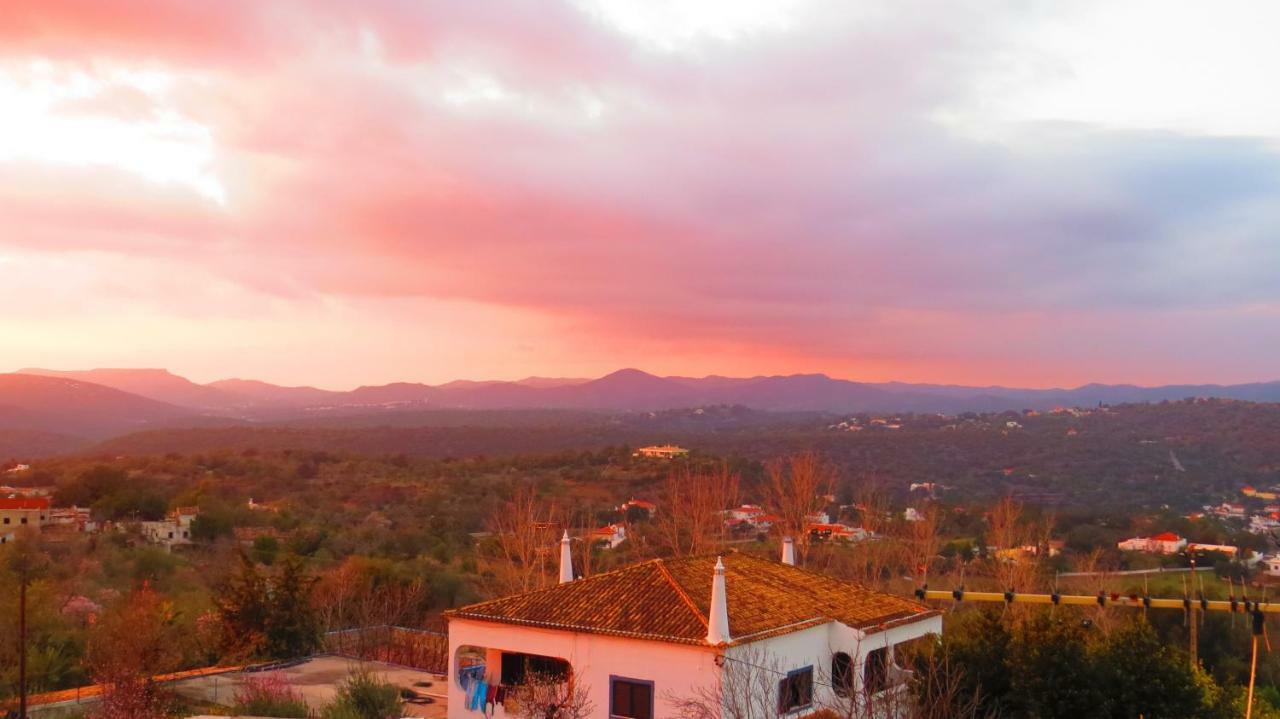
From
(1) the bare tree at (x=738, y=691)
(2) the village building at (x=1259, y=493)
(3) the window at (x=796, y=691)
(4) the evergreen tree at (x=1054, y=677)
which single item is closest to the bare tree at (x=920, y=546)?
(3) the window at (x=796, y=691)

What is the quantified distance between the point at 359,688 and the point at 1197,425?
60.4 metres

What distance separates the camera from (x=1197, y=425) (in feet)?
212

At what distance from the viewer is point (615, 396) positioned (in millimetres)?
164125

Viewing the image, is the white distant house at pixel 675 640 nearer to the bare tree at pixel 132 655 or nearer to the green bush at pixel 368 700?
the green bush at pixel 368 700

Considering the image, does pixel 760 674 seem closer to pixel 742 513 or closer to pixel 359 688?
pixel 359 688

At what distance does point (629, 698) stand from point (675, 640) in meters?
1.12

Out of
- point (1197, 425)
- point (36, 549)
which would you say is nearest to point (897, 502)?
point (1197, 425)

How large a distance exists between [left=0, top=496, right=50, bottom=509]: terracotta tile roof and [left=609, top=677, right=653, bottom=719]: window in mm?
38803

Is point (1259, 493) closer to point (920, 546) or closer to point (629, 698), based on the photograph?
point (920, 546)

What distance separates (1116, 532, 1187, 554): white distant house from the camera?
40.0 metres

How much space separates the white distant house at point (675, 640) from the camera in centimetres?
1455

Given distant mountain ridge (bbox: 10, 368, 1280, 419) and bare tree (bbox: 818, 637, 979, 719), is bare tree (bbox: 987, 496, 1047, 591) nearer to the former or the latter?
bare tree (bbox: 818, 637, 979, 719)

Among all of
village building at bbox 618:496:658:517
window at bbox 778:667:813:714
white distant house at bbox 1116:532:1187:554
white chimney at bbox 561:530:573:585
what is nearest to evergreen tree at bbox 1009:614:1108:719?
window at bbox 778:667:813:714

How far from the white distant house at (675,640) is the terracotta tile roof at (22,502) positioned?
3586 cm
